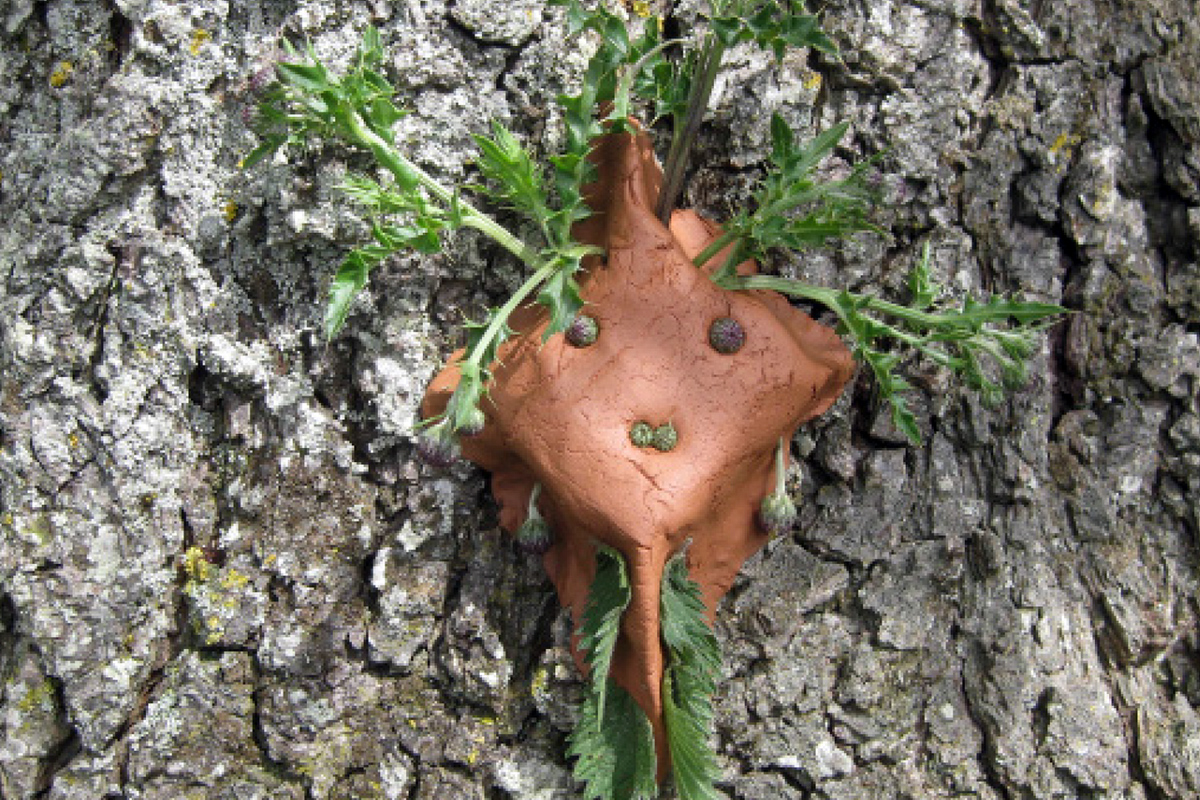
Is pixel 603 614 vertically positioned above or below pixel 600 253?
below

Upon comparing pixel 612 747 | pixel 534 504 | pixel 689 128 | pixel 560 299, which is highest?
pixel 689 128

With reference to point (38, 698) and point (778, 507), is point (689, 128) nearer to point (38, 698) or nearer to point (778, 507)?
point (778, 507)

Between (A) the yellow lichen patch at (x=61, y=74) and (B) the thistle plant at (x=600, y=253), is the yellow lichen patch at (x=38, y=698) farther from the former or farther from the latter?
(A) the yellow lichen patch at (x=61, y=74)

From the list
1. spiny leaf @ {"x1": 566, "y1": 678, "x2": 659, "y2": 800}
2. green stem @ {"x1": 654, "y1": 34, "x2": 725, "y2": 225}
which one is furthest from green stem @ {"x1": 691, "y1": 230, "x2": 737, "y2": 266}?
spiny leaf @ {"x1": 566, "y1": 678, "x2": 659, "y2": 800}

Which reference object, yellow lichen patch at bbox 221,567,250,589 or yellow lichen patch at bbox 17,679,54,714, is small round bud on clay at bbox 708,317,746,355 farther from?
yellow lichen patch at bbox 17,679,54,714

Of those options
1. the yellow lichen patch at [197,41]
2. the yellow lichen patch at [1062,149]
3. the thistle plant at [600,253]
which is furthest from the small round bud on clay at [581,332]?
the yellow lichen patch at [1062,149]

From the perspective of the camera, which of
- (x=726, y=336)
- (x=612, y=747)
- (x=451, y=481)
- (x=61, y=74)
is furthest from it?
(x=61, y=74)

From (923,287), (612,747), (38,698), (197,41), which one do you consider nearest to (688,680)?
(612,747)
